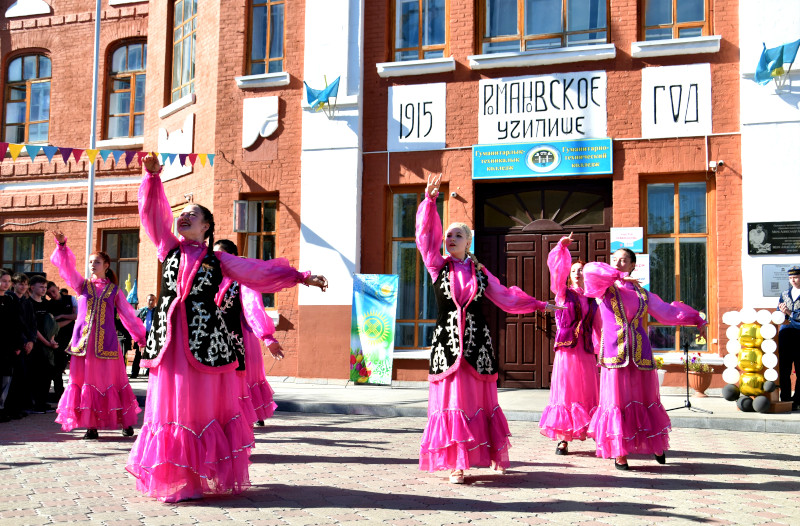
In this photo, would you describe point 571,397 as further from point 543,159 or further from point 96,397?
point 543,159

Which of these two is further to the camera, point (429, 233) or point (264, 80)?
point (264, 80)

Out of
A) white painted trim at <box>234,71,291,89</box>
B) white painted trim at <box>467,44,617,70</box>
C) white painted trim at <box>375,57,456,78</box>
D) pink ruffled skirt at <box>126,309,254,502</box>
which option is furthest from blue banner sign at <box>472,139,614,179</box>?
pink ruffled skirt at <box>126,309,254,502</box>

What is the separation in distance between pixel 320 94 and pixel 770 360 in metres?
Result: 8.34

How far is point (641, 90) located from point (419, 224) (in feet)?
27.2

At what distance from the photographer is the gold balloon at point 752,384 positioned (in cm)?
1070

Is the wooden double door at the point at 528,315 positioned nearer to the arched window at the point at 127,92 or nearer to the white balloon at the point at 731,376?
the white balloon at the point at 731,376

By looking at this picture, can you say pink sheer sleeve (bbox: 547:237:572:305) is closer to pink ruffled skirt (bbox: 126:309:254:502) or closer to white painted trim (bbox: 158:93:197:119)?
pink ruffled skirt (bbox: 126:309:254:502)

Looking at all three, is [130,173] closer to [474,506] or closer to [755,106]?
[755,106]

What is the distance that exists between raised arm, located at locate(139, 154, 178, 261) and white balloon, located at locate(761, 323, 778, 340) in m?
8.08

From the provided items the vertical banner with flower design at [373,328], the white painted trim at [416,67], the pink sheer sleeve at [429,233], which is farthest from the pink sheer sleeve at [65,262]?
the white painted trim at [416,67]

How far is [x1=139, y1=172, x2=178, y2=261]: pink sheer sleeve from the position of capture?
18.8 feet

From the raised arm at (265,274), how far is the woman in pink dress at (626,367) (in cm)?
262

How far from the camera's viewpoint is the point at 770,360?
1064cm

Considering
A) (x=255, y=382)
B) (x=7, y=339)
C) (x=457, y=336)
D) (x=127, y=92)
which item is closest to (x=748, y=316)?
(x=457, y=336)
